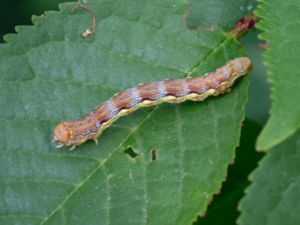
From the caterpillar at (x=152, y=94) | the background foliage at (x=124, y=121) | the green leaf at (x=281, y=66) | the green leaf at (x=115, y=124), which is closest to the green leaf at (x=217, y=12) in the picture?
the background foliage at (x=124, y=121)

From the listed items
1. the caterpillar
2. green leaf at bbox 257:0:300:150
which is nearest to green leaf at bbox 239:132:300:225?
green leaf at bbox 257:0:300:150

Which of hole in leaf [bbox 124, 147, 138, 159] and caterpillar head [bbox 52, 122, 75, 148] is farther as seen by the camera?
hole in leaf [bbox 124, 147, 138, 159]

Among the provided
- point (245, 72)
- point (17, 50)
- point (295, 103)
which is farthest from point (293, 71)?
point (17, 50)

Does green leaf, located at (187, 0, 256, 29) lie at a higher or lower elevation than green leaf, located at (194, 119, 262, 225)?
higher

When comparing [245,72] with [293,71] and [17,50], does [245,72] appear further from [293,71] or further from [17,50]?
[17,50]

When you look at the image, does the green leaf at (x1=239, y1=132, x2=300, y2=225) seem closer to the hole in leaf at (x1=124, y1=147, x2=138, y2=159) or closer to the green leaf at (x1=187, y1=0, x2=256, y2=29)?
the hole in leaf at (x1=124, y1=147, x2=138, y2=159)
